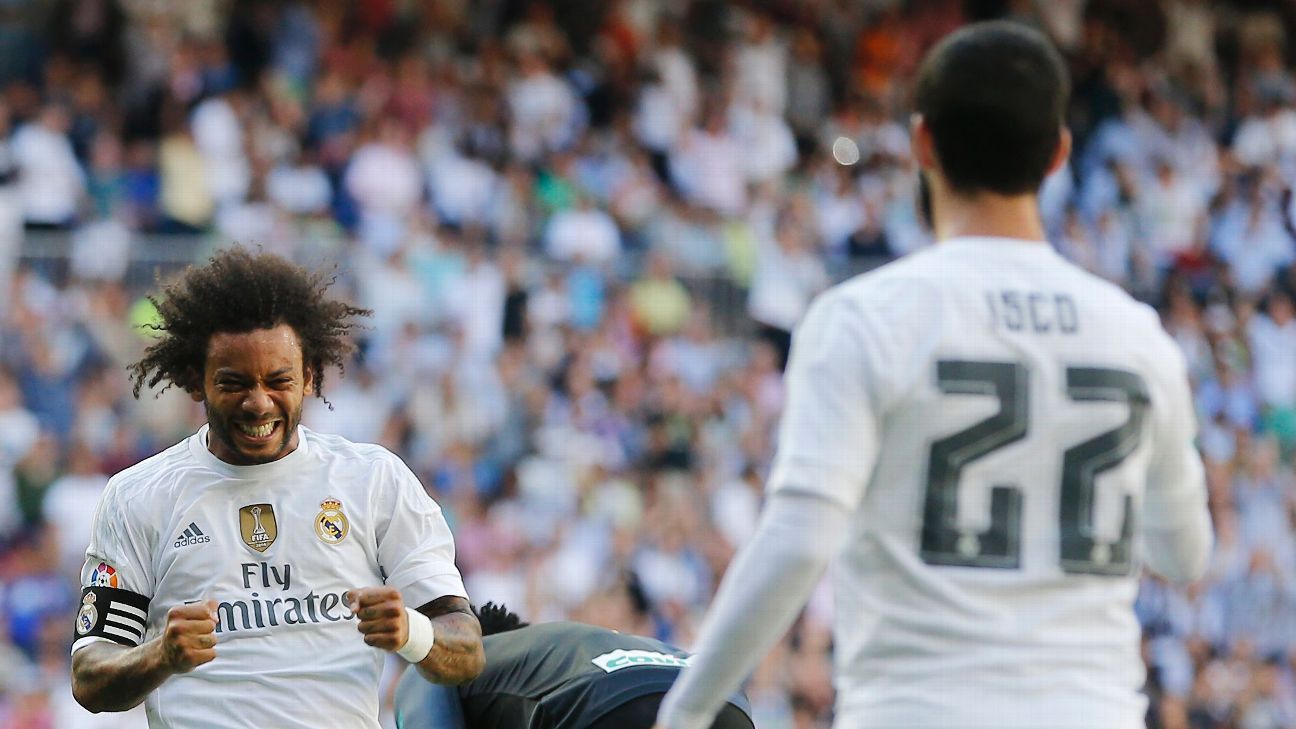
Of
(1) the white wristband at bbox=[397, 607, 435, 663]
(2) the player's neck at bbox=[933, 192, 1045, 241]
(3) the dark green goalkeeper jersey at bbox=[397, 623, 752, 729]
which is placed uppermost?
(2) the player's neck at bbox=[933, 192, 1045, 241]

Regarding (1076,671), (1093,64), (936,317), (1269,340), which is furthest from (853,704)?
(1093,64)

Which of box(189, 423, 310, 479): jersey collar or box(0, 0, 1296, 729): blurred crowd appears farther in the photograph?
box(0, 0, 1296, 729): blurred crowd

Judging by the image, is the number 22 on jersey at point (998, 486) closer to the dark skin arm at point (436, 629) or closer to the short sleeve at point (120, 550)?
the dark skin arm at point (436, 629)

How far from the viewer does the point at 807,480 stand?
9.36 feet

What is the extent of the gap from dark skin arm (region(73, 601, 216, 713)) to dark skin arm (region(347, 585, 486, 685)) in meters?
0.33

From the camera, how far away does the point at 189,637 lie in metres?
3.86

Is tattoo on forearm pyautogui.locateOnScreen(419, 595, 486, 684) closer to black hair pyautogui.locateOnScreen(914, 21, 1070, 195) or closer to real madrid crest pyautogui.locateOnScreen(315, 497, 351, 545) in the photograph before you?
real madrid crest pyautogui.locateOnScreen(315, 497, 351, 545)

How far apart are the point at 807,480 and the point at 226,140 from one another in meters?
11.9

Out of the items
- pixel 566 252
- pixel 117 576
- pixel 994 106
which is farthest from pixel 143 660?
pixel 566 252

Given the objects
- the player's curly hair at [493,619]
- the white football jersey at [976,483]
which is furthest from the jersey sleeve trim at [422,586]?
the white football jersey at [976,483]

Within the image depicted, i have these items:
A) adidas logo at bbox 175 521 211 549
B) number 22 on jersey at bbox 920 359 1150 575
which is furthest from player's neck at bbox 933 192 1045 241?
adidas logo at bbox 175 521 211 549

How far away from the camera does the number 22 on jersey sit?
295 cm

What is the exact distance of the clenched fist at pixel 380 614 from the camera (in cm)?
387

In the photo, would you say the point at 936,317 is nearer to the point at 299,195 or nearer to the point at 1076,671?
the point at 1076,671
